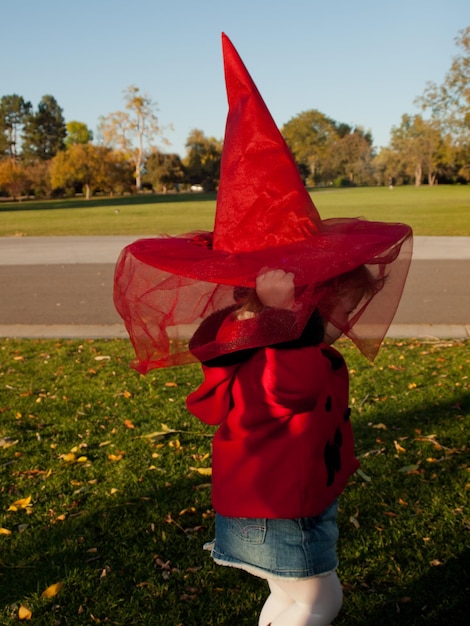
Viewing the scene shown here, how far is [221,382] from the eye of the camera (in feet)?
6.43

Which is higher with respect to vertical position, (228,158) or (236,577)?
(228,158)

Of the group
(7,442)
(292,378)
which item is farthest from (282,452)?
(7,442)

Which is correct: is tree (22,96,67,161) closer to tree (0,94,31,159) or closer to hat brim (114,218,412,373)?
tree (0,94,31,159)

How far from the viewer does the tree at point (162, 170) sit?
83.1 meters

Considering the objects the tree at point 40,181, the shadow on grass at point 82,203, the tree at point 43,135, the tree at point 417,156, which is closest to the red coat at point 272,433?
the shadow on grass at point 82,203

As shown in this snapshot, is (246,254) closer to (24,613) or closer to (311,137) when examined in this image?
(24,613)

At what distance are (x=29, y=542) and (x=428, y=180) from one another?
334 ft

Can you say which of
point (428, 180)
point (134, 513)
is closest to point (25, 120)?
point (428, 180)

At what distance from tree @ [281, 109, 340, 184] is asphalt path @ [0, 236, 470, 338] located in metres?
103

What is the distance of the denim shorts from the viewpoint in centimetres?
196

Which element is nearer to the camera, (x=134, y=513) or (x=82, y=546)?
(x=82, y=546)

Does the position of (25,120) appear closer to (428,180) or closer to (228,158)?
(428,180)

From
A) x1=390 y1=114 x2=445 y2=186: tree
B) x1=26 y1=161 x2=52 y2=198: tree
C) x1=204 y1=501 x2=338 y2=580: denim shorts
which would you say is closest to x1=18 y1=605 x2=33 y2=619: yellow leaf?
x1=204 y1=501 x2=338 y2=580: denim shorts

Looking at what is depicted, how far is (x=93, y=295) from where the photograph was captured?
32.2 ft
